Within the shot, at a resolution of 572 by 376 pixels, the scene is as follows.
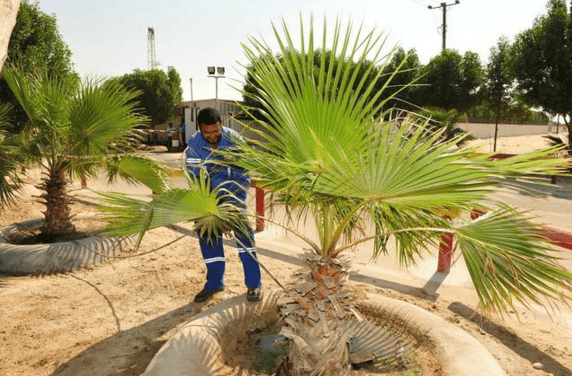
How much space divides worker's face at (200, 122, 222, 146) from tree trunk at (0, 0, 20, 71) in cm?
165

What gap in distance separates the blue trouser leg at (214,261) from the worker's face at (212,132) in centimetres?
94

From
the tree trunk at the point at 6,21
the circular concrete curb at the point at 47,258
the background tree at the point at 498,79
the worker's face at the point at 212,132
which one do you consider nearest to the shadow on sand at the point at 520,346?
the worker's face at the point at 212,132

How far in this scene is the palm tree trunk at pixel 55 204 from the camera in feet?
18.7

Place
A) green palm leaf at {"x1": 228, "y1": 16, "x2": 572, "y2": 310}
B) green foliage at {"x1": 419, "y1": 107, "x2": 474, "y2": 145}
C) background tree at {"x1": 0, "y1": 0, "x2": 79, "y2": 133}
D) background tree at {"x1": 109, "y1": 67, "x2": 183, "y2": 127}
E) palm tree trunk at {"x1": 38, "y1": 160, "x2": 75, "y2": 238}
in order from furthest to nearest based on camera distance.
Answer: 1. background tree at {"x1": 109, "y1": 67, "x2": 183, "y2": 127}
2. background tree at {"x1": 0, "y1": 0, "x2": 79, "y2": 133}
3. palm tree trunk at {"x1": 38, "y1": 160, "x2": 75, "y2": 238}
4. green foliage at {"x1": 419, "y1": 107, "x2": 474, "y2": 145}
5. green palm leaf at {"x1": 228, "y1": 16, "x2": 572, "y2": 310}

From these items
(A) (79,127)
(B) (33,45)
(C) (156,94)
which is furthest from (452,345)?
(C) (156,94)

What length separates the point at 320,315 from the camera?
2.35m

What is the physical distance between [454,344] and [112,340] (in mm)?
2589

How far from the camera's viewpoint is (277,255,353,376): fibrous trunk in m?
2.36

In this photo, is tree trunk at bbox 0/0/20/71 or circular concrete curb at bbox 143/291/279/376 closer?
tree trunk at bbox 0/0/20/71

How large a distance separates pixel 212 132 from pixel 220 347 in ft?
5.83

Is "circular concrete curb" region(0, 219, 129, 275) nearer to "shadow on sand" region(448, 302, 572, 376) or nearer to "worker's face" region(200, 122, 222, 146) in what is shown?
"worker's face" region(200, 122, 222, 146)

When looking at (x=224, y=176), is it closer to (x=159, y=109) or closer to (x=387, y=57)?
(x=387, y=57)

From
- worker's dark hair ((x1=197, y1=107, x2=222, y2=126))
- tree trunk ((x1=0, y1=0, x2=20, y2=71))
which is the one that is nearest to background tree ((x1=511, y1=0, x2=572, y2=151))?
worker's dark hair ((x1=197, y1=107, x2=222, y2=126))

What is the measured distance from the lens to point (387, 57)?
84.4 inches
